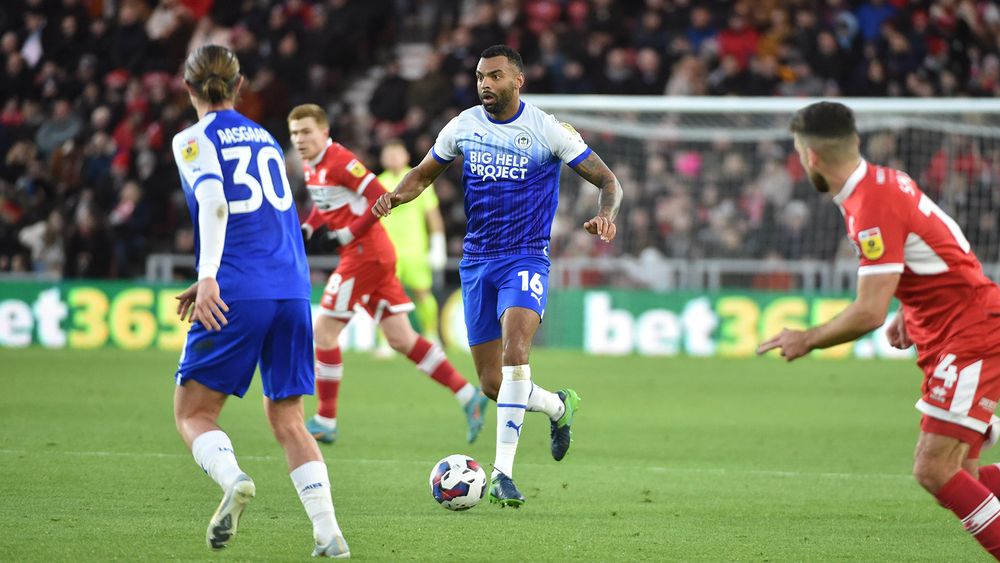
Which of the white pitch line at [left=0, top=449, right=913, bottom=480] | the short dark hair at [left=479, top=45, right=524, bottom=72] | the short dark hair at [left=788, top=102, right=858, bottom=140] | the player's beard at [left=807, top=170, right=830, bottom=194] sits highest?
the short dark hair at [left=479, top=45, right=524, bottom=72]

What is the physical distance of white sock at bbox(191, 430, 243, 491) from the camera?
593 centimetres

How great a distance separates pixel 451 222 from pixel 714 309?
4.53m

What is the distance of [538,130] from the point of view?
8281mm

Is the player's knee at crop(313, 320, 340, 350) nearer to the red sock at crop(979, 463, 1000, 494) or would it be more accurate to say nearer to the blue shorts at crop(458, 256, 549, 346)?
the blue shorts at crop(458, 256, 549, 346)

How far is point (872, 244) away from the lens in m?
5.51

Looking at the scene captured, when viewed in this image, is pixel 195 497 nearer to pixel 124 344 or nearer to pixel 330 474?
pixel 330 474

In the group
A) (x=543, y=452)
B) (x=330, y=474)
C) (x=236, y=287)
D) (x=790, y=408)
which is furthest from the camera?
(x=790, y=408)

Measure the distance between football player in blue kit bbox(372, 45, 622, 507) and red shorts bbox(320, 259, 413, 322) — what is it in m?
2.96

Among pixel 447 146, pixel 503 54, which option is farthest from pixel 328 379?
pixel 503 54

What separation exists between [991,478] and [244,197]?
346 centimetres

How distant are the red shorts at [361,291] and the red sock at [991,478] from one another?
6236mm

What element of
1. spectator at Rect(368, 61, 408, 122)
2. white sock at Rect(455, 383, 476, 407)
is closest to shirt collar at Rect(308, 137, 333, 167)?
white sock at Rect(455, 383, 476, 407)

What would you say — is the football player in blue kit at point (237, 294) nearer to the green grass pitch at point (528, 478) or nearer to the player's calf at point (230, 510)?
the player's calf at point (230, 510)

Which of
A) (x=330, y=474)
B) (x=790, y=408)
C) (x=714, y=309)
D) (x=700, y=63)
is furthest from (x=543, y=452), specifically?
(x=700, y=63)
